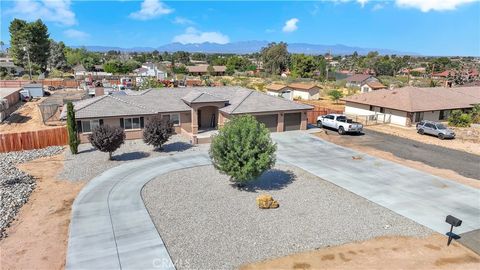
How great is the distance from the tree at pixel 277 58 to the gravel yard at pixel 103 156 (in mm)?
95734

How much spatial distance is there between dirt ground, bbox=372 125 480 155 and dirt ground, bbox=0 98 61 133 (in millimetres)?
38547

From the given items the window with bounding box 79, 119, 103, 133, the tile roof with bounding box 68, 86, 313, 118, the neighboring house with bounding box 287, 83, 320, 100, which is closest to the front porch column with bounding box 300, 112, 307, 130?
the tile roof with bounding box 68, 86, 313, 118

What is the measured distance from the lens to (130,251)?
1355 cm

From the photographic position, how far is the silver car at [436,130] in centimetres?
3375

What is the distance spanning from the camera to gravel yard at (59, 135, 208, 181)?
75.4 feet

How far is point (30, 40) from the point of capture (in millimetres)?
94438

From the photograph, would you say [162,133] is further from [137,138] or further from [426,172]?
[426,172]

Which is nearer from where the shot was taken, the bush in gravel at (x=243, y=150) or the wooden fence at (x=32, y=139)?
the bush in gravel at (x=243, y=150)

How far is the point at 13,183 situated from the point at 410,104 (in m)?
39.8

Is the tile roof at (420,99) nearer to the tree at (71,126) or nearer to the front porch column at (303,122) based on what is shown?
the front porch column at (303,122)

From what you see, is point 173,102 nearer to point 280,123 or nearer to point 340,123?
point 280,123

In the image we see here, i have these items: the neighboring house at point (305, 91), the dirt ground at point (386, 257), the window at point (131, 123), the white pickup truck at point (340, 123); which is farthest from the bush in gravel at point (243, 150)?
the neighboring house at point (305, 91)

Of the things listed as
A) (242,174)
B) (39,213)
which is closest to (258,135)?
(242,174)

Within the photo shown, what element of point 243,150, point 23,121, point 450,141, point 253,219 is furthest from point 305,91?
point 253,219
